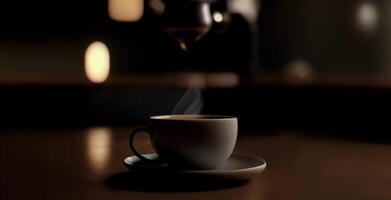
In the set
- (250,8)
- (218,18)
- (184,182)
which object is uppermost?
(250,8)

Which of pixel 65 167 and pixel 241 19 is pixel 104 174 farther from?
pixel 241 19

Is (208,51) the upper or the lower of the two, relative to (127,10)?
lower

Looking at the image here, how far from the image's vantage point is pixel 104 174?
0.64 meters

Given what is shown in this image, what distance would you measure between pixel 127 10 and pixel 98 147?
1640 millimetres

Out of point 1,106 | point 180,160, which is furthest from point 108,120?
point 180,160

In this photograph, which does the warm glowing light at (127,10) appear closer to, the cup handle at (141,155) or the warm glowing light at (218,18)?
the warm glowing light at (218,18)

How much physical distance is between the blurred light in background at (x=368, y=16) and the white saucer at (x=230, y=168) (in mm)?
1963

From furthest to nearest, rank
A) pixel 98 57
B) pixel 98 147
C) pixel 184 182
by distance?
pixel 98 57 < pixel 98 147 < pixel 184 182

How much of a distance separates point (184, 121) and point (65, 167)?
181mm

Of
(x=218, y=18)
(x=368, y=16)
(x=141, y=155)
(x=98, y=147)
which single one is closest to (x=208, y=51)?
(x=368, y=16)

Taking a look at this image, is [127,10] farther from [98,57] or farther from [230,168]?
[230,168]

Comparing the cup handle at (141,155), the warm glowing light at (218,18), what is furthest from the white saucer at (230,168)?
the warm glowing light at (218,18)

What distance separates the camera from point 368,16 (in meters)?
2.51

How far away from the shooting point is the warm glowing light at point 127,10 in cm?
243
